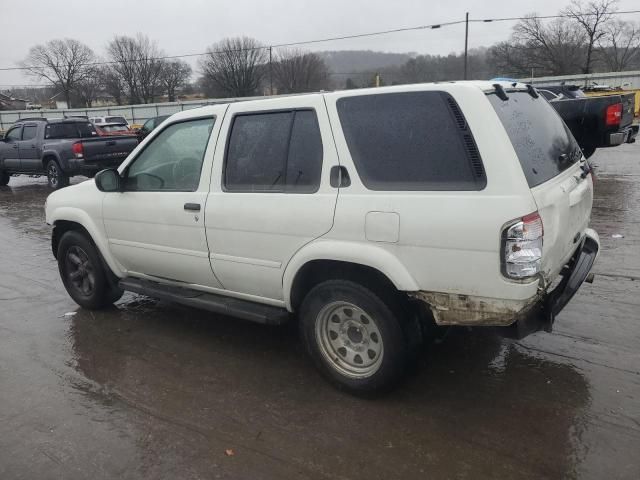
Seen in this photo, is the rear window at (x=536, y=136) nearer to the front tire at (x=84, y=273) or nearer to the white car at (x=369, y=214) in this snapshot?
the white car at (x=369, y=214)

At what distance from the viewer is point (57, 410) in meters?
3.45

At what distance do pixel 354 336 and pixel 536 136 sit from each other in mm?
1690

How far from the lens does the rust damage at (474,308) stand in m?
2.81

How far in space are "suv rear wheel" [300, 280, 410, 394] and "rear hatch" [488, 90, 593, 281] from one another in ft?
3.09

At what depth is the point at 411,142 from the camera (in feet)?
9.96

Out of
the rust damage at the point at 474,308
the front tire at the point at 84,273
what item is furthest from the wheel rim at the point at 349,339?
the front tire at the point at 84,273

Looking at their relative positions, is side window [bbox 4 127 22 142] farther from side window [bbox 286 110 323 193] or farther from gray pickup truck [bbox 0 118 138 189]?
side window [bbox 286 110 323 193]

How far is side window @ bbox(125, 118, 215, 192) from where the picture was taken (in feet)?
13.3

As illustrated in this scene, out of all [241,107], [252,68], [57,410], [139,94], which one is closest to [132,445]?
[57,410]

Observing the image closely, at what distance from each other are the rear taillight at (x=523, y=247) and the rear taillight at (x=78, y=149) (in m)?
12.9

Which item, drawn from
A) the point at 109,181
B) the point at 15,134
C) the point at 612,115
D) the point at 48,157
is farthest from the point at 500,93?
the point at 15,134

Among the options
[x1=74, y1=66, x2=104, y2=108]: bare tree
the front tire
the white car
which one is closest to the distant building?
[x1=74, y1=66, x2=104, y2=108]: bare tree

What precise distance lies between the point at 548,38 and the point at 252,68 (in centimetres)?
4176

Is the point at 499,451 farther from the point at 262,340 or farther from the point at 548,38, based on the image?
the point at 548,38
